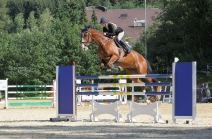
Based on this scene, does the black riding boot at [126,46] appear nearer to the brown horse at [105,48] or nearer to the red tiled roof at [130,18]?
the brown horse at [105,48]

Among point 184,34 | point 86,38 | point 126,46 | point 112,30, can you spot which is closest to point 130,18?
point 184,34

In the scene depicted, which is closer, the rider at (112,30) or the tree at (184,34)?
the rider at (112,30)

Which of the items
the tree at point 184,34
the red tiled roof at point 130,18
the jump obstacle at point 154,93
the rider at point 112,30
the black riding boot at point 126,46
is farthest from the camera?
the red tiled roof at point 130,18

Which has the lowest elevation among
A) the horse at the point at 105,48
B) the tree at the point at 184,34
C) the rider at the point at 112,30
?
the horse at the point at 105,48

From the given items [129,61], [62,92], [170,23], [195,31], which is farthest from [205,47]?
[62,92]

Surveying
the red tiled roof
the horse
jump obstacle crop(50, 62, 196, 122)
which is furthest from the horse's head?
the red tiled roof

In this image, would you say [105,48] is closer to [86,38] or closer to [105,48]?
[105,48]

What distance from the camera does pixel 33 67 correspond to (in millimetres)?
42875

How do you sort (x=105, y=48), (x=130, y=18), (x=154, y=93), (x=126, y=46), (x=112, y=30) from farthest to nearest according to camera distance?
(x=130, y=18) < (x=126, y=46) < (x=112, y=30) < (x=105, y=48) < (x=154, y=93)

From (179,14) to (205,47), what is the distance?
636cm

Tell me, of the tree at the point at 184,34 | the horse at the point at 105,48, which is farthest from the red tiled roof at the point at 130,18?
the horse at the point at 105,48

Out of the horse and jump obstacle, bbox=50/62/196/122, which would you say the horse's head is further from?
jump obstacle, bbox=50/62/196/122

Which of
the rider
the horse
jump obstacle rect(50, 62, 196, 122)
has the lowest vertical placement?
jump obstacle rect(50, 62, 196, 122)

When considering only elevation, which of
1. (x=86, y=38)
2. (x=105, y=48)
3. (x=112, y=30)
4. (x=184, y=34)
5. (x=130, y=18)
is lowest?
(x=105, y=48)
